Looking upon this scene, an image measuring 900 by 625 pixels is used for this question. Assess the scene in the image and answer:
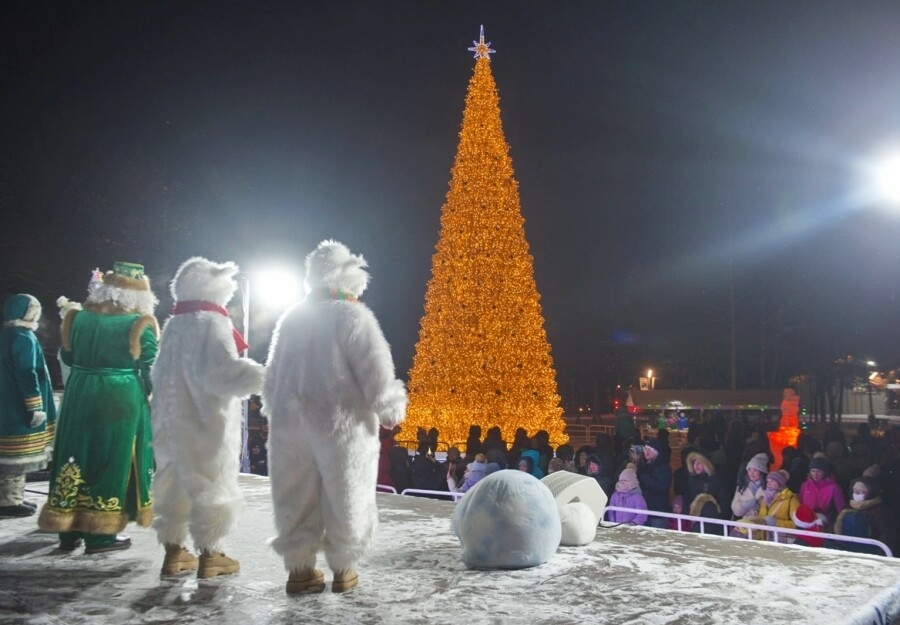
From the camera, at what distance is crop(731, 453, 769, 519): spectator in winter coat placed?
19.4ft

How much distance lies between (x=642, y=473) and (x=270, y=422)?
3964 mm

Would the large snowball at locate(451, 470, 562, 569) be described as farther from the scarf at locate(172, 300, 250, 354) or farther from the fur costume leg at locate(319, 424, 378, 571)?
the scarf at locate(172, 300, 250, 354)

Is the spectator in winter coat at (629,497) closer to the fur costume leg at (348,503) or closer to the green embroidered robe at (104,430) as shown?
the fur costume leg at (348,503)

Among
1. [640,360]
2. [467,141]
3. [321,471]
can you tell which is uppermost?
[467,141]

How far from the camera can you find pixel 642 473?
259 inches

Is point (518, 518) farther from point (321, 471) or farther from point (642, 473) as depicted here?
point (642, 473)

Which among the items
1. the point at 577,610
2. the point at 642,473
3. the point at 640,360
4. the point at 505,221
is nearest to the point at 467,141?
the point at 505,221

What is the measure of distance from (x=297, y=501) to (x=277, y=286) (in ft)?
16.1

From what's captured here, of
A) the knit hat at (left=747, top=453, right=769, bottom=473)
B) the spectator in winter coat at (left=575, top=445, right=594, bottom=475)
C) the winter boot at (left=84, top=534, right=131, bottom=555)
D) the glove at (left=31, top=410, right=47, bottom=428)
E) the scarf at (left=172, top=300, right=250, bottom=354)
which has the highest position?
the scarf at (left=172, top=300, right=250, bottom=354)

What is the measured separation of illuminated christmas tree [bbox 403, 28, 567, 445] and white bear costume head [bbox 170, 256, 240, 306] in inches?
331

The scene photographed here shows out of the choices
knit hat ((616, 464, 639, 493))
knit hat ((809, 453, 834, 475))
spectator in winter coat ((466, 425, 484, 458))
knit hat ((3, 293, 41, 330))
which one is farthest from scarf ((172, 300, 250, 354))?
Answer: spectator in winter coat ((466, 425, 484, 458))

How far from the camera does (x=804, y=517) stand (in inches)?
219

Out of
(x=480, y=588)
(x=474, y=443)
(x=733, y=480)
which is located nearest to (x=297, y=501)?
(x=480, y=588)

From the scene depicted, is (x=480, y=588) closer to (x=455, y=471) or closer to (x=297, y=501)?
(x=297, y=501)
